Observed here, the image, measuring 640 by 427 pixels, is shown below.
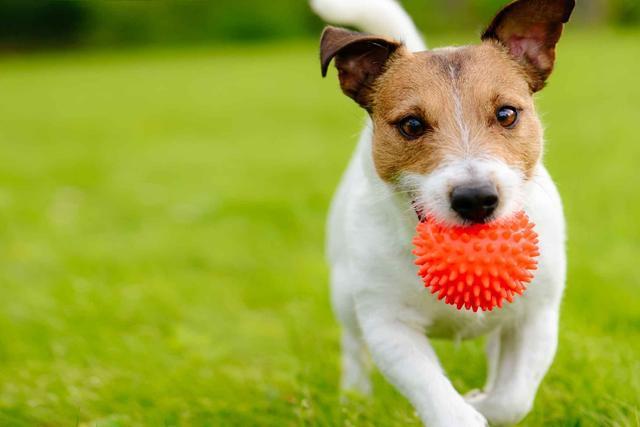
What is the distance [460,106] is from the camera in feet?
10.6

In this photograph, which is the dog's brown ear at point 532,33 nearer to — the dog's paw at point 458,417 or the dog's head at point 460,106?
the dog's head at point 460,106

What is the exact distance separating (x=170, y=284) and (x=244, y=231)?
1357 mm

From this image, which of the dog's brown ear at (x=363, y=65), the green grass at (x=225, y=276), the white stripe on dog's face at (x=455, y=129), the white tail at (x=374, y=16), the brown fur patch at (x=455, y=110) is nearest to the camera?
the white stripe on dog's face at (x=455, y=129)

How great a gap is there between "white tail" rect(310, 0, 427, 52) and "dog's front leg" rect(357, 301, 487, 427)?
65.8 inches

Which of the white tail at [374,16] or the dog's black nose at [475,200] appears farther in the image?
the white tail at [374,16]

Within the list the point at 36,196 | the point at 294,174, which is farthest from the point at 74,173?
the point at 294,174

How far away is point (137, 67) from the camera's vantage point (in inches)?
1142

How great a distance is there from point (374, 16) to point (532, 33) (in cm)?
118

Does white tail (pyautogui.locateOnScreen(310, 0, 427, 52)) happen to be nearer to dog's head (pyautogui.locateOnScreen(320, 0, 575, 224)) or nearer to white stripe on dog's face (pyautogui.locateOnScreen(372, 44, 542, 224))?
dog's head (pyautogui.locateOnScreen(320, 0, 575, 224))

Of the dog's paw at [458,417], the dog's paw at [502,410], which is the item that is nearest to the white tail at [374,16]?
the dog's paw at [502,410]

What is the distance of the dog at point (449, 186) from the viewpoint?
9.89ft

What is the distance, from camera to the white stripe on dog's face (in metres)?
2.95

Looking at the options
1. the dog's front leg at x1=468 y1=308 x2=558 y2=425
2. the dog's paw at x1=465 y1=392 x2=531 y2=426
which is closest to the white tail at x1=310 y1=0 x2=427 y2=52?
the dog's front leg at x1=468 y1=308 x2=558 y2=425

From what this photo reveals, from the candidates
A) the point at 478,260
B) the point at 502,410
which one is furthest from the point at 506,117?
the point at 502,410
